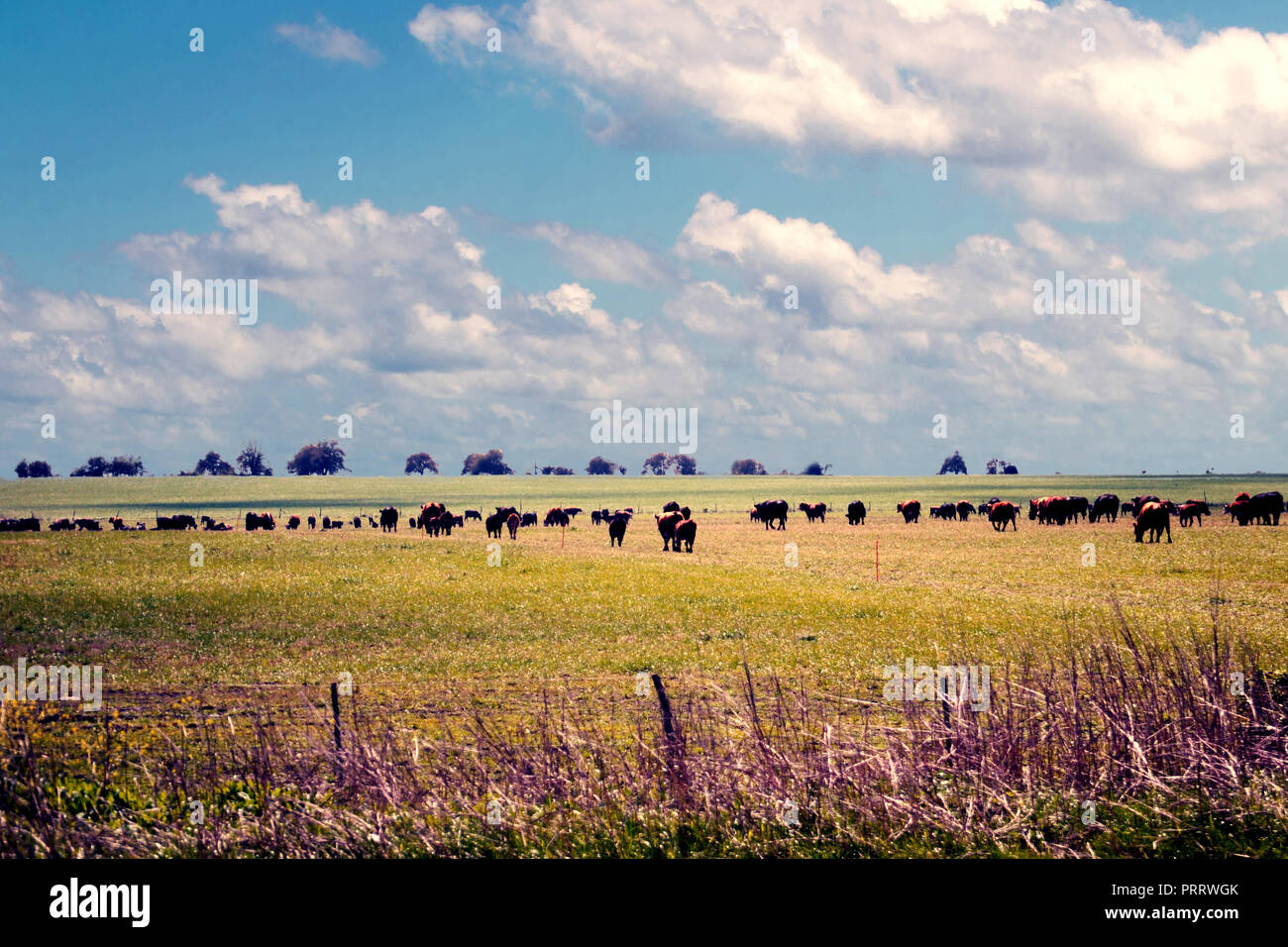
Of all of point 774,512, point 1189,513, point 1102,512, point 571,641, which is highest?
point 774,512

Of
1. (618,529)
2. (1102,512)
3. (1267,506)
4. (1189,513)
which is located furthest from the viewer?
(1102,512)

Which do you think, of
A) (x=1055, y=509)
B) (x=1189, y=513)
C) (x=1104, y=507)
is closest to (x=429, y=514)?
(x=1055, y=509)

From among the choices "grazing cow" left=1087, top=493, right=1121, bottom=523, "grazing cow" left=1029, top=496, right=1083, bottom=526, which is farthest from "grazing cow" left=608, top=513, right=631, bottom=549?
"grazing cow" left=1087, top=493, right=1121, bottom=523

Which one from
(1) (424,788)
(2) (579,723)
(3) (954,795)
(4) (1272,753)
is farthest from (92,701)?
(4) (1272,753)

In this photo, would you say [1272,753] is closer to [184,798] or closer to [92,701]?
[184,798]

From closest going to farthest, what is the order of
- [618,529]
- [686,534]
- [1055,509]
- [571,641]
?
[571,641] → [686,534] → [618,529] → [1055,509]

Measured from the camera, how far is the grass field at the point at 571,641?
8.05m

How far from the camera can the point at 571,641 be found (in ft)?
74.9

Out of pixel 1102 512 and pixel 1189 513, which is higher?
pixel 1189 513

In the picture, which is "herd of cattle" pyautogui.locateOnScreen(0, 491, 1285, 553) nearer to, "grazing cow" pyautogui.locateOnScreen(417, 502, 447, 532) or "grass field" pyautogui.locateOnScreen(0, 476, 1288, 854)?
"grazing cow" pyautogui.locateOnScreen(417, 502, 447, 532)

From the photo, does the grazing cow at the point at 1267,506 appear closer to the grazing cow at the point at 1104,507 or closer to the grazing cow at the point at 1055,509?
the grazing cow at the point at 1104,507

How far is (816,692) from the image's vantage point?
53.5ft

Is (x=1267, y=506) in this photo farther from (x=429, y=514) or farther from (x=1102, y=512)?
(x=429, y=514)

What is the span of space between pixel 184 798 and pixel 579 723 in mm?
5919
